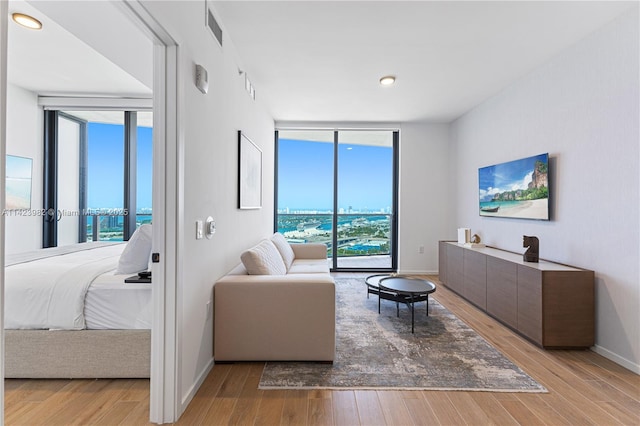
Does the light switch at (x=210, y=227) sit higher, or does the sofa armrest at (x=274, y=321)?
the light switch at (x=210, y=227)

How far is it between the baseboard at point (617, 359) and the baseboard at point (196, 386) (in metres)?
3.07

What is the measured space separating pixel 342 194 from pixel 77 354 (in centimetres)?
427

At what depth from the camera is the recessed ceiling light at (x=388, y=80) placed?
3.43 meters

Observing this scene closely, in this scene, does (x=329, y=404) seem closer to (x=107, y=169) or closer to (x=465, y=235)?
(x=465, y=235)

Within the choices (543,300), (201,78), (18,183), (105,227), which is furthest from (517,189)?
(18,183)

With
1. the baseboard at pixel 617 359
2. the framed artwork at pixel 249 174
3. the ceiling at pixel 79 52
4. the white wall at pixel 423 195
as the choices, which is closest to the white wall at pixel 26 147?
the ceiling at pixel 79 52

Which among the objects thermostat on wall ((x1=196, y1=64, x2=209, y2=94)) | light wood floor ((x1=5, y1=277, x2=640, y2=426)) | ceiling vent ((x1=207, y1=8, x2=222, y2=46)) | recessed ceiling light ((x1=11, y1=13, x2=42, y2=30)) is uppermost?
recessed ceiling light ((x1=11, y1=13, x2=42, y2=30))

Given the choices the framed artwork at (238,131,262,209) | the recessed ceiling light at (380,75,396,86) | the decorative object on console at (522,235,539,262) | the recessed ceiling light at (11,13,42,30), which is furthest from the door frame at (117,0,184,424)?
the decorative object on console at (522,235,539,262)

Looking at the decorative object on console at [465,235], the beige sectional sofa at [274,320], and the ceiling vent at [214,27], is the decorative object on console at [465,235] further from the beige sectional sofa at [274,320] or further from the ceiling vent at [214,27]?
the ceiling vent at [214,27]

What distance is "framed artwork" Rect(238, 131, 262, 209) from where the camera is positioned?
3010mm

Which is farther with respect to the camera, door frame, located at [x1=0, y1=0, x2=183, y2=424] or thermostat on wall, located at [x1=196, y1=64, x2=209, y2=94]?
thermostat on wall, located at [x1=196, y1=64, x2=209, y2=94]

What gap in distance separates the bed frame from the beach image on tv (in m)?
2.41

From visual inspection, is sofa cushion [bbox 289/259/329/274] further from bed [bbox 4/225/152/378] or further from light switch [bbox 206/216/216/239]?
bed [bbox 4/225/152/378]

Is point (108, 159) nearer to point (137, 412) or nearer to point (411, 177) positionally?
point (137, 412)
